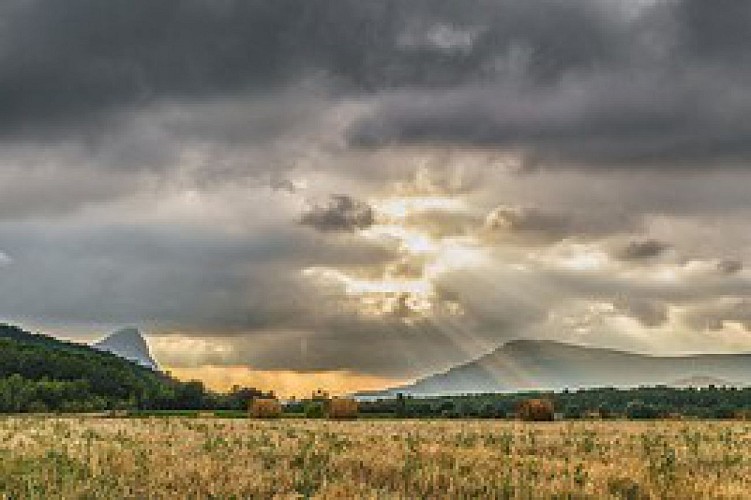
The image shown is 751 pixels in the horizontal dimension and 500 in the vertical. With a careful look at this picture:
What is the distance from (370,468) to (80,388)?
142m

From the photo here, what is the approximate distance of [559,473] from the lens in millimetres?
17531

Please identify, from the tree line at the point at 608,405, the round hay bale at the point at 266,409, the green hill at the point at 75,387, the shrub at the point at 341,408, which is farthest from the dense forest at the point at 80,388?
the shrub at the point at 341,408

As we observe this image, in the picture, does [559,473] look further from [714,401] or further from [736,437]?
[714,401]

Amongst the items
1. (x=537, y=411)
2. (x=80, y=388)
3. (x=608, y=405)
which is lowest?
(x=537, y=411)

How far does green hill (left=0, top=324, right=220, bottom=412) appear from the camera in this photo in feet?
404

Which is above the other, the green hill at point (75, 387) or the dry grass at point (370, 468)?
the green hill at point (75, 387)

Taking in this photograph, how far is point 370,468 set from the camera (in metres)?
18.5

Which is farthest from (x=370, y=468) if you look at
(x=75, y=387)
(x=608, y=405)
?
(x=75, y=387)

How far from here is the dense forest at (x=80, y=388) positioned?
120 meters

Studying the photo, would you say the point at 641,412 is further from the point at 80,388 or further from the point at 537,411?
the point at 80,388

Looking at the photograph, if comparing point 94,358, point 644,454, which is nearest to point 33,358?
point 94,358

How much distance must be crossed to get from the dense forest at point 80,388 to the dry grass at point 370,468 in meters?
85.6

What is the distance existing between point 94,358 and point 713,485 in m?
182

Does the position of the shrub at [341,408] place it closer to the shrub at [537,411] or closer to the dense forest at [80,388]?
the shrub at [537,411]
